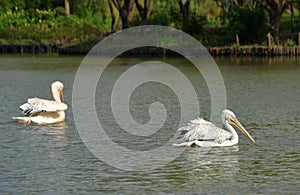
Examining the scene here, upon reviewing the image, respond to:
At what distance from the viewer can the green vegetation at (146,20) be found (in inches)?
1946

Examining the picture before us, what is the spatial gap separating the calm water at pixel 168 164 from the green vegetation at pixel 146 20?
24168mm

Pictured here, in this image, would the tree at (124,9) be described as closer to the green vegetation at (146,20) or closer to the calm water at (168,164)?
the green vegetation at (146,20)

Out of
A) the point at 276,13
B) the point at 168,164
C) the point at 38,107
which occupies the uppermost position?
the point at 38,107

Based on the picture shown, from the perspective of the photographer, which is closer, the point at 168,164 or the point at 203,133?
the point at 168,164

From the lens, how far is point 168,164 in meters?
13.7

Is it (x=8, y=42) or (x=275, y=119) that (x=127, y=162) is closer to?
(x=275, y=119)

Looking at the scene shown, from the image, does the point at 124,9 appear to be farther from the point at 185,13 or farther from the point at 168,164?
the point at 168,164

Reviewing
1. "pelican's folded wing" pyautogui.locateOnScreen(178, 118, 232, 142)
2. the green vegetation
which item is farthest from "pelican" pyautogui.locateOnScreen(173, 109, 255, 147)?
the green vegetation

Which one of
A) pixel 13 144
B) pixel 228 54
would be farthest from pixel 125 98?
pixel 228 54

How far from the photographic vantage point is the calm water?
12039mm

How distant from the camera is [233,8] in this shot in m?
52.4

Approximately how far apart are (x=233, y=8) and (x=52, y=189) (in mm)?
41680

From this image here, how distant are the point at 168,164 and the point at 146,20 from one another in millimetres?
42402

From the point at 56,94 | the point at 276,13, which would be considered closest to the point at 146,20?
the point at 276,13
